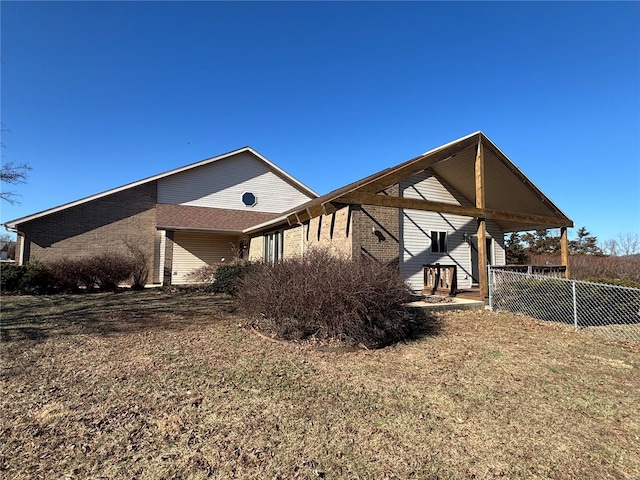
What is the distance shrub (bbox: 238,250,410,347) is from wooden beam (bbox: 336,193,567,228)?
2.46 metres

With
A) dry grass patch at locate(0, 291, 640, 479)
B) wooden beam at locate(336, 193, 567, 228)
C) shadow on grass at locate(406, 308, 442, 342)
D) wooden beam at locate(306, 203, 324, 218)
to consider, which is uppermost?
wooden beam at locate(336, 193, 567, 228)

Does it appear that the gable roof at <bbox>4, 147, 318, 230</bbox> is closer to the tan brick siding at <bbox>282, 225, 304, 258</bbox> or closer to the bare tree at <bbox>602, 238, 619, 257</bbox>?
the tan brick siding at <bbox>282, 225, 304, 258</bbox>

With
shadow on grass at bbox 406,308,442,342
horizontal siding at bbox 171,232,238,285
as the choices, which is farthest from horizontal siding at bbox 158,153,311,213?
shadow on grass at bbox 406,308,442,342

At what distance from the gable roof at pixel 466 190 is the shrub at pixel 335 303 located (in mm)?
2630

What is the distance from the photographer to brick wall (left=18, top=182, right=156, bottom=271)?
15.5 m

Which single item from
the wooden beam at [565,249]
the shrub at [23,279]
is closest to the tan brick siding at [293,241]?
the shrub at [23,279]

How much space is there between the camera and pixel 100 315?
835cm

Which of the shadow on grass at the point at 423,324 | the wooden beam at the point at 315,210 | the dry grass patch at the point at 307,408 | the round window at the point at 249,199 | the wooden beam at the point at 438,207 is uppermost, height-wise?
the round window at the point at 249,199

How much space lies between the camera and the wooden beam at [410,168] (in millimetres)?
9045

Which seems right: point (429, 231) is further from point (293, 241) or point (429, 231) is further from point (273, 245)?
point (273, 245)

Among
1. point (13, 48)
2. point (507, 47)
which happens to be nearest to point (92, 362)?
point (13, 48)

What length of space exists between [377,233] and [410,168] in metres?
2.59

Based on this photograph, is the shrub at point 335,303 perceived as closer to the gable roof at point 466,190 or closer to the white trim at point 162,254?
the gable roof at point 466,190

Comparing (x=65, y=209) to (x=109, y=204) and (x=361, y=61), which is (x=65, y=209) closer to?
(x=109, y=204)
